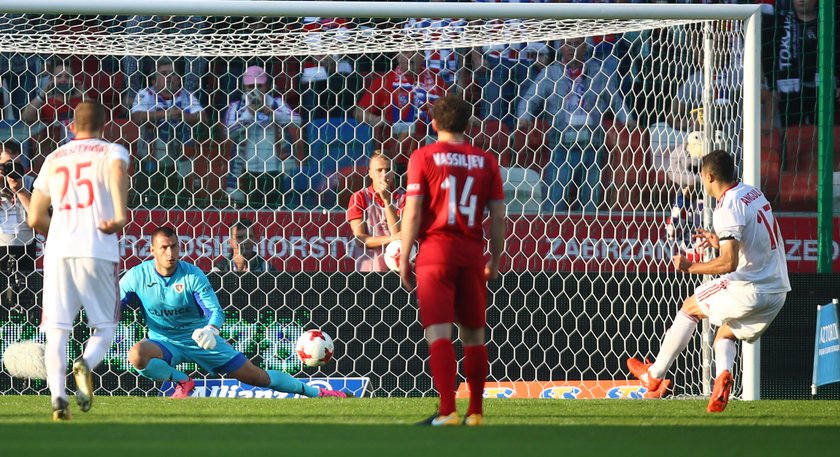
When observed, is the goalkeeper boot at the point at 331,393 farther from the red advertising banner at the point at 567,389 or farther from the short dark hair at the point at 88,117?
the short dark hair at the point at 88,117

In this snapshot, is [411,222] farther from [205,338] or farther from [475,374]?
[205,338]

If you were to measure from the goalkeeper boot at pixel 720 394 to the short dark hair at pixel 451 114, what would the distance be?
2437mm

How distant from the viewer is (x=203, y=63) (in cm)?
1153

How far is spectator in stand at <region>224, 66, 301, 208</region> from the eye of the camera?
1078cm

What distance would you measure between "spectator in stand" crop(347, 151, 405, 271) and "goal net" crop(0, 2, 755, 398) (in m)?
0.37

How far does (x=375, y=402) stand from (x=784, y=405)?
8.71ft

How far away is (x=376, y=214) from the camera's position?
9289 mm

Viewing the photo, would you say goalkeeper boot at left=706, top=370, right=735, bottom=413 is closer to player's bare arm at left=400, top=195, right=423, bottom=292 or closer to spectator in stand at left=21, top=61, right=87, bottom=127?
player's bare arm at left=400, top=195, right=423, bottom=292

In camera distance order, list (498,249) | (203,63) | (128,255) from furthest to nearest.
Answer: (203,63) < (128,255) < (498,249)

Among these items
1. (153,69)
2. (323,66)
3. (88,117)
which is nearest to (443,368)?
(88,117)

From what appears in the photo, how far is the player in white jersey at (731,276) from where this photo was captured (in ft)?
23.3

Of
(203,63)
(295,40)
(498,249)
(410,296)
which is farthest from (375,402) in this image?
(203,63)

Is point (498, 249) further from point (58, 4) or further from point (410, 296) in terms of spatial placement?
point (58, 4)

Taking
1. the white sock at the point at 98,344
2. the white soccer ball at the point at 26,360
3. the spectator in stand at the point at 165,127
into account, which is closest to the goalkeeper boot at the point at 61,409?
the white sock at the point at 98,344
